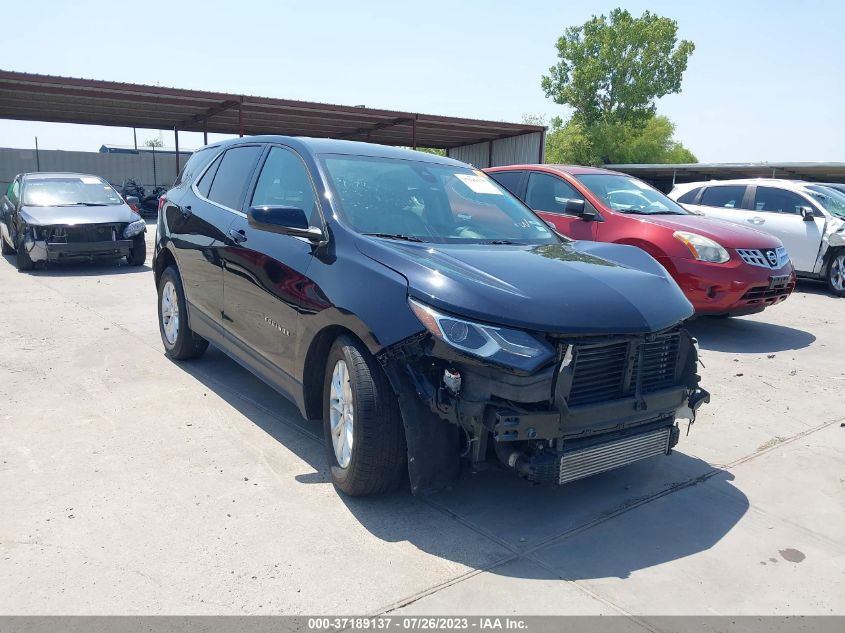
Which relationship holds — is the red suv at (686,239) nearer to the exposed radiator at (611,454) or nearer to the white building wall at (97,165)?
the exposed radiator at (611,454)

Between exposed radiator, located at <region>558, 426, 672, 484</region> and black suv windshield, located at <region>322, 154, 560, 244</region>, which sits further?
black suv windshield, located at <region>322, 154, 560, 244</region>

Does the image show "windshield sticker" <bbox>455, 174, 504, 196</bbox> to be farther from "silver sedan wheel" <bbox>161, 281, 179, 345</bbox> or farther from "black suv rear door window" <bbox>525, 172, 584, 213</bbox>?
"black suv rear door window" <bbox>525, 172, 584, 213</bbox>

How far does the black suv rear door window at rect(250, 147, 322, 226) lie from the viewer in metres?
3.96

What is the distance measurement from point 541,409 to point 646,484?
1223mm

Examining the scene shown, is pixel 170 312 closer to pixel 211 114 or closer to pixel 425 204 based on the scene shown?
pixel 425 204

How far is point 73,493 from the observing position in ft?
11.4

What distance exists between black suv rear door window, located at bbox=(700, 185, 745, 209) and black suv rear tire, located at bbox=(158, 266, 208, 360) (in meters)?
8.68

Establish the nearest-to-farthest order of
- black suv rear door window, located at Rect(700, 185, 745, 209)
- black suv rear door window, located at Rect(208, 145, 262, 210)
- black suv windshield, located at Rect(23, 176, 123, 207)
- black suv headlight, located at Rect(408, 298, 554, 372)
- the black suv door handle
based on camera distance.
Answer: black suv headlight, located at Rect(408, 298, 554, 372), the black suv door handle, black suv rear door window, located at Rect(208, 145, 262, 210), black suv rear door window, located at Rect(700, 185, 745, 209), black suv windshield, located at Rect(23, 176, 123, 207)

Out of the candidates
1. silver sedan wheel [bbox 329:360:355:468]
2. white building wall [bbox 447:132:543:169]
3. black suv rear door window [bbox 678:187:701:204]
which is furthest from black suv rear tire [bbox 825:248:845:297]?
white building wall [bbox 447:132:543:169]

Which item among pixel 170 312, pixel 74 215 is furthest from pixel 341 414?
pixel 74 215

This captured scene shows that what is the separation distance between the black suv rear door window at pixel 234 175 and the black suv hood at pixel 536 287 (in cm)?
163

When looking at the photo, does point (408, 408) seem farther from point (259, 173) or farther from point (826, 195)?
point (826, 195)

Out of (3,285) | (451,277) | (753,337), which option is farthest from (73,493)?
(3,285)

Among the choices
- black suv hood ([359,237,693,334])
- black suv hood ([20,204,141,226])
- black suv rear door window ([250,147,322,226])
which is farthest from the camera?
black suv hood ([20,204,141,226])
